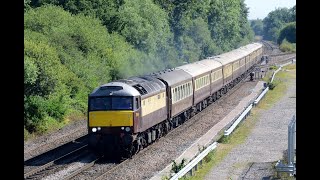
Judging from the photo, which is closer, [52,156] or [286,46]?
[52,156]

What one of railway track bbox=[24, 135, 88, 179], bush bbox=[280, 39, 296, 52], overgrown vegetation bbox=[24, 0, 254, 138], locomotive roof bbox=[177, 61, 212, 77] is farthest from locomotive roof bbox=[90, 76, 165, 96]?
bush bbox=[280, 39, 296, 52]

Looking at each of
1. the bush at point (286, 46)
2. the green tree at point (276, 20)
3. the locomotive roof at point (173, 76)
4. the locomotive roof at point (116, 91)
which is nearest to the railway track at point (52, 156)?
the locomotive roof at point (116, 91)

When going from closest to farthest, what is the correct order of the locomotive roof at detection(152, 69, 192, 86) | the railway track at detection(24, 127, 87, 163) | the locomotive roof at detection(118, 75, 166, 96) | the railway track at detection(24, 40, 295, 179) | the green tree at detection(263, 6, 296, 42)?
the railway track at detection(24, 40, 295, 179), the locomotive roof at detection(118, 75, 166, 96), the railway track at detection(24, 127, 87, 163), the locomotive roof at detection(152, 69, 192, 86), the green tree at detection(263, 6, 296, 42)

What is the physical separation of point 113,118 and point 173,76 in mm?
7899

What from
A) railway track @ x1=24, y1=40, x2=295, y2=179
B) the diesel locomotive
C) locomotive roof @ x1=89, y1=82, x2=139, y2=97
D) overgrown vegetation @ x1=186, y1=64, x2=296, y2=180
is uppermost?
locomotive roof @ x1=89, y1=82, x2=139, y2=97

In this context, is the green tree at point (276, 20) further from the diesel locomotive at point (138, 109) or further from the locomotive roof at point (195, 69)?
the diesel locomotive at point (138, 109)

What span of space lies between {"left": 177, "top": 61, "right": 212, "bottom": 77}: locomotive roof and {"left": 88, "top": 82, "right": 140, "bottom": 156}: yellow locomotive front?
11.6 metres

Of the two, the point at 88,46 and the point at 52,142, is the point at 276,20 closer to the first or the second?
the point at 88,46

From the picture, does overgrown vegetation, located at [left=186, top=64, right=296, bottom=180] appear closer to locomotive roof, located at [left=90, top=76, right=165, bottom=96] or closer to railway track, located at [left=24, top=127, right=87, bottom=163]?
locomotive roof, located at [left=90, top=76, right=165, bottom=96]

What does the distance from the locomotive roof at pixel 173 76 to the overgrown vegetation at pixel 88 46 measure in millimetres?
5413

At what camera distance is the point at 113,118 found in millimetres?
18688

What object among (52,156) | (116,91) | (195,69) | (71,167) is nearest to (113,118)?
(116,91)

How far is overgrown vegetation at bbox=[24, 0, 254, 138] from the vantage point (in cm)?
2764
